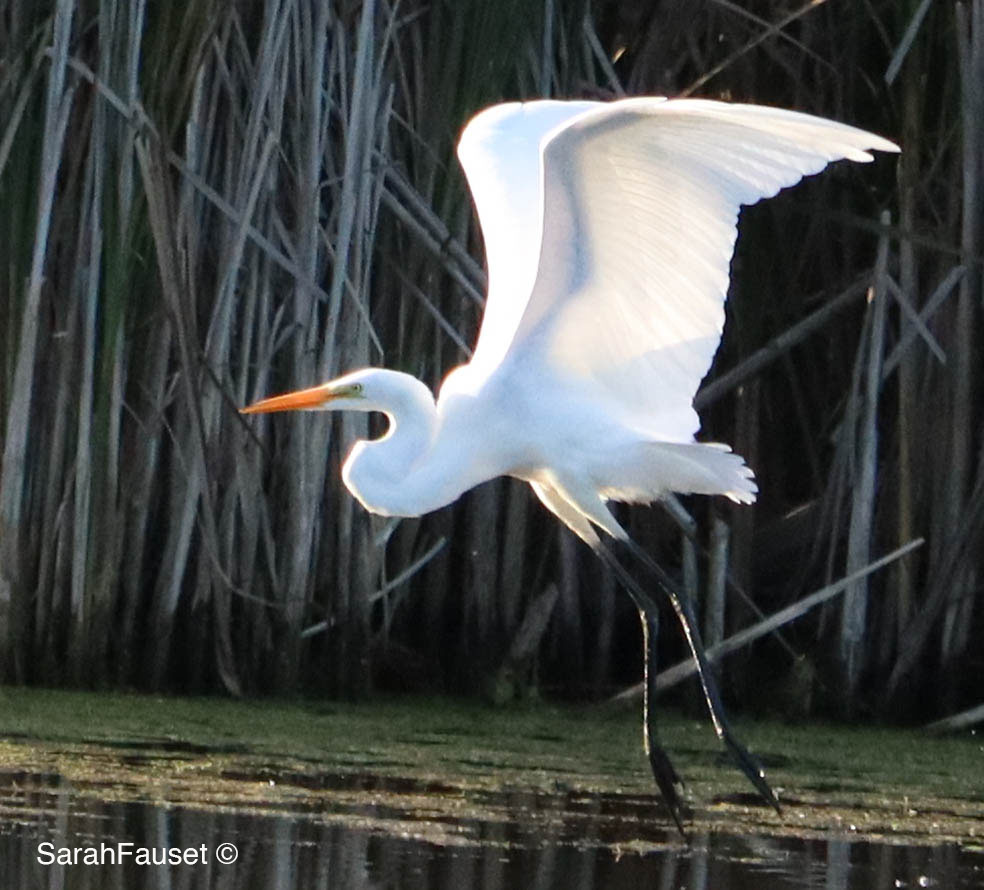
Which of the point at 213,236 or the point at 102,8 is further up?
the point at 102,8

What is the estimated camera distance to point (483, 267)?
230 inches

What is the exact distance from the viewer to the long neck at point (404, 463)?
15.3 feet

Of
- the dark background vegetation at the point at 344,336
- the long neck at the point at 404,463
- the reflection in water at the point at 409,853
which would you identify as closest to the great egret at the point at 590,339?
the long neck at the point at 404,463

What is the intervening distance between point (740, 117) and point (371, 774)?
1613 millimetres

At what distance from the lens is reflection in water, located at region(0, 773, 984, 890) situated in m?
3.78

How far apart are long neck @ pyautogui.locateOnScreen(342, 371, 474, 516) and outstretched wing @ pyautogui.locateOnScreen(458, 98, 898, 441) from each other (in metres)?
0.24

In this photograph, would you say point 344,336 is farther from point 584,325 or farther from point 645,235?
point 645,235

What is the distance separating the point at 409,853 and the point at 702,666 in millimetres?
1125

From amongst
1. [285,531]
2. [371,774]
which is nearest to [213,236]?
[285,531]

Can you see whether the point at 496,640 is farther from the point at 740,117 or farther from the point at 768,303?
the point at 740,117

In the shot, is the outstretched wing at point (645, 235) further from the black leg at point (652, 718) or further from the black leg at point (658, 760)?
the black leg at point (658, 760)

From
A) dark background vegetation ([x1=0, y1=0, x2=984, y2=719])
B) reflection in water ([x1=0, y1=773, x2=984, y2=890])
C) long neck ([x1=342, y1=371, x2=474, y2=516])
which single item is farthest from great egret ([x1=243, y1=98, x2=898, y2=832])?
dark background vegetation ([x1=0, y1=0, x2=984, y2=719])

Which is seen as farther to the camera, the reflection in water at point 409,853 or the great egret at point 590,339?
the great egret at point 590,339

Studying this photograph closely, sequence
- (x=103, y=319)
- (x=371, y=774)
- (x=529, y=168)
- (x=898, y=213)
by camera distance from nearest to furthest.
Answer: (x=371, y=774)
(x=529, y=168)
(x=103, y=319)
(x=898, y=213)
